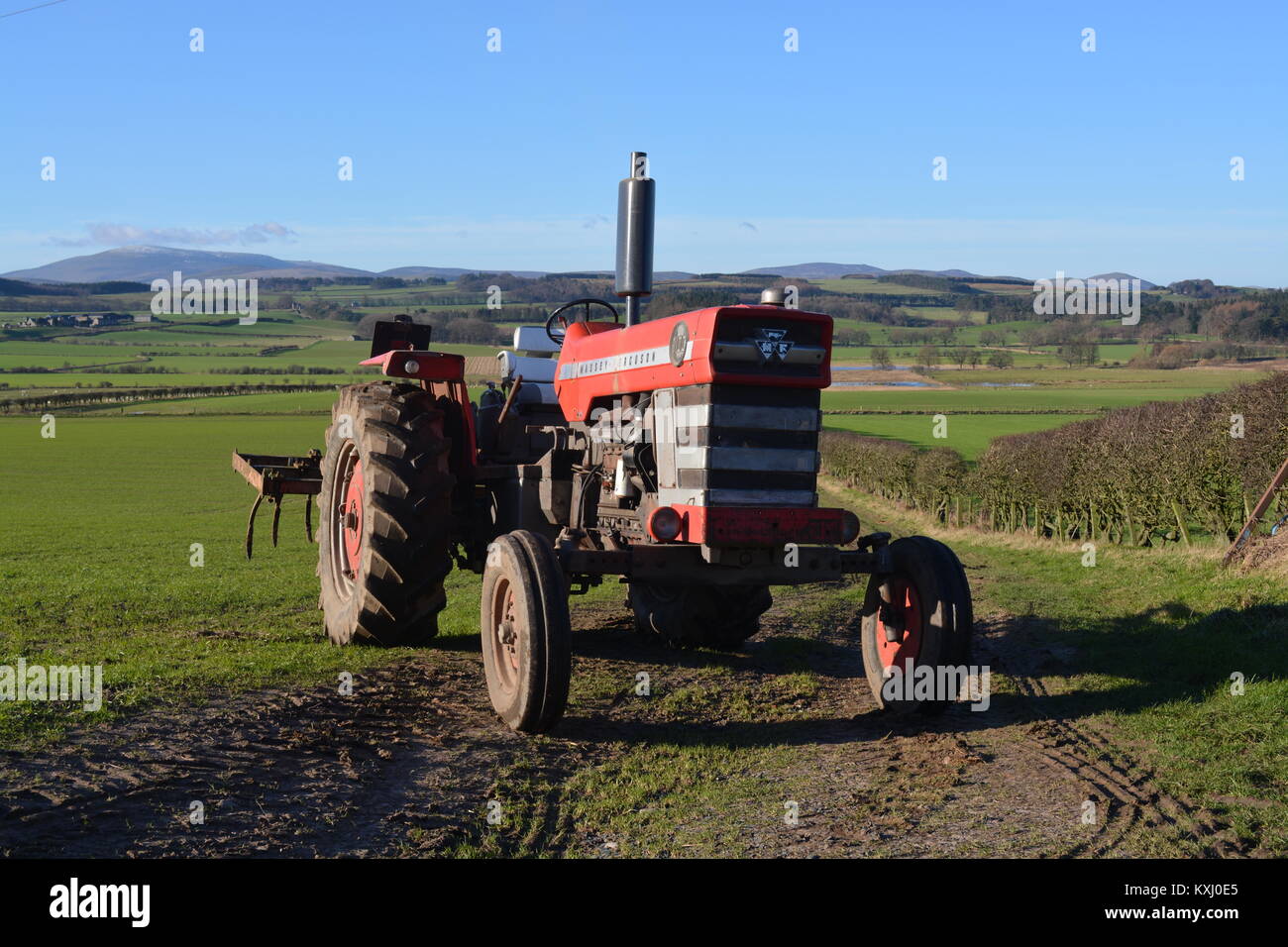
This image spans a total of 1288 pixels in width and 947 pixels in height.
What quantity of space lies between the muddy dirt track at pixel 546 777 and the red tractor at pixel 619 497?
49 centimetres

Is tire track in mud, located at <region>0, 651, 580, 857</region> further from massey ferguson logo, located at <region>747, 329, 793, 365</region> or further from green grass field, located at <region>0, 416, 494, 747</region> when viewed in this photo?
massey ferguson logo, located at <region>747, 329, 793, 365</region>

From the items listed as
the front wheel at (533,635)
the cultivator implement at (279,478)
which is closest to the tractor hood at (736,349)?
the front wheel at (533,635)

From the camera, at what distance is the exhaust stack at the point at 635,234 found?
8.37 metres

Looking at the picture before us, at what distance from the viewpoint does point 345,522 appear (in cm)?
1009

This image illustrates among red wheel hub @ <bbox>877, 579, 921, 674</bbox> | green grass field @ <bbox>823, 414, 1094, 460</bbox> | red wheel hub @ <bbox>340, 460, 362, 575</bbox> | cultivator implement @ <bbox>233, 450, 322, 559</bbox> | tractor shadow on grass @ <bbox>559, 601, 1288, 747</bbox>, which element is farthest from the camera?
green grass field @ <bbox>823, 414, 1094, 460</bbox>

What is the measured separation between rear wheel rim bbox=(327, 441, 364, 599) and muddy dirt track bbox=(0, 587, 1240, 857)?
1.48 metres

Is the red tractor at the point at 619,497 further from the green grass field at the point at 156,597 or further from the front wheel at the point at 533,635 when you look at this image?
the green grass field at the point at 156,597

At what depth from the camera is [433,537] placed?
8.68m

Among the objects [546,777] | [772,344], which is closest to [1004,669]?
[772,344]

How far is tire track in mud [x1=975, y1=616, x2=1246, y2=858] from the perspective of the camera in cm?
543

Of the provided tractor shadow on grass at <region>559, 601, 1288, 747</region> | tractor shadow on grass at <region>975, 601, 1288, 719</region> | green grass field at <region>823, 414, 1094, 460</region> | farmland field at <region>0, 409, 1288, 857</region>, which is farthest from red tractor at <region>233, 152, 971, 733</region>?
green grass field at <region>823, 414, 1094, 460</region>

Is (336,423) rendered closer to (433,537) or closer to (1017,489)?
(433,537)
